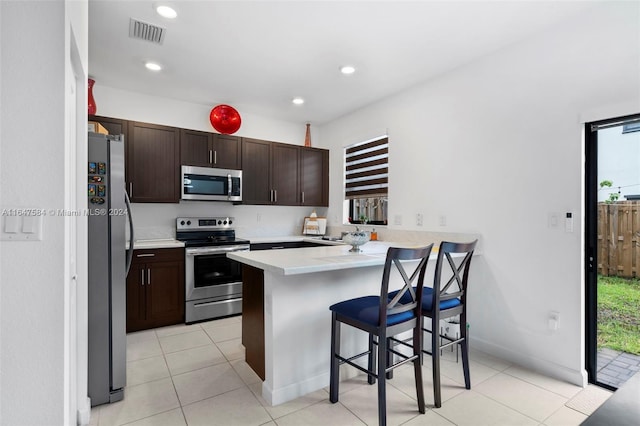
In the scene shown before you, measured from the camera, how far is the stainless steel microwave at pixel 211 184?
3.84 meters

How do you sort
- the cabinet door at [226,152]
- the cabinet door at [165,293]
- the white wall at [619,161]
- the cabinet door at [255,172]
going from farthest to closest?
1. the cabinet door at [255,172]
2. the cabinet door at [226,152]
3. the cabinet door at [165,293]
4. the white wall at [619,161]

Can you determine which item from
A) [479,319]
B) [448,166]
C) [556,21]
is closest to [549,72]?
[556,21]

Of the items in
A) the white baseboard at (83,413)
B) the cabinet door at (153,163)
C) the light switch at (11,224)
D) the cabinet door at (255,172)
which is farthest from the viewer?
the cabinet door at (255,172)

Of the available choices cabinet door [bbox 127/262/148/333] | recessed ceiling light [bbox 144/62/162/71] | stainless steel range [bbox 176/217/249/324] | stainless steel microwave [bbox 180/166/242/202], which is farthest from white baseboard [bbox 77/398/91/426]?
recessed ceiling light [bbox 144/62/162/71]

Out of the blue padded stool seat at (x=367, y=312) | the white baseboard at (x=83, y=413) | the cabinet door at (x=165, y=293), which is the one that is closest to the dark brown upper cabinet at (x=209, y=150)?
the cabinet door at (x=165, y=293)

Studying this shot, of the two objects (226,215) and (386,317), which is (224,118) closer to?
(226,215)

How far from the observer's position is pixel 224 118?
4.12m

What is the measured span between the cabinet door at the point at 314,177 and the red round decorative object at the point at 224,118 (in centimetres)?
110

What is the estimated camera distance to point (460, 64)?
121 inches

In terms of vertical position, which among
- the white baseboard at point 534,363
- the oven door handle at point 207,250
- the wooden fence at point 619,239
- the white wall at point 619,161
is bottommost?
the white baseboard at point 534,363

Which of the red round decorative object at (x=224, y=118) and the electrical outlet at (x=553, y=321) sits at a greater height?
the red round decorative object at (x=224, y=118)

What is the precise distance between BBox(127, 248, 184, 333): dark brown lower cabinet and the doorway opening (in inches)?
147

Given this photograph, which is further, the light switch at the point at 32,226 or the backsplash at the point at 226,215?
the backsplash at the point at 226,215

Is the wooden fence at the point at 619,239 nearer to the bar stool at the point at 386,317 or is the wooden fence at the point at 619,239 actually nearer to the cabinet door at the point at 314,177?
the bar stool at the point at 386,317
